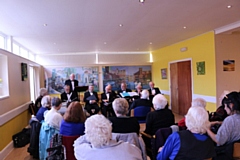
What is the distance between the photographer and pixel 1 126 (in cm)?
431

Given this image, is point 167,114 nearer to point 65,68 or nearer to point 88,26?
point 88,26

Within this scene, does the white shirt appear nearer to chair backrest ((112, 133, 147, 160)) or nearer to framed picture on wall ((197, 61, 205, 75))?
chair backrest ((112, 133, 147, 160))

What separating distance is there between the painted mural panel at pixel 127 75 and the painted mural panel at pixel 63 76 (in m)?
0.59

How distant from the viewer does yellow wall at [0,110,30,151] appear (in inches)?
173

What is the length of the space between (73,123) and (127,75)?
8135 mm

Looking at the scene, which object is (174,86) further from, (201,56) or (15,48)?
(15,48)

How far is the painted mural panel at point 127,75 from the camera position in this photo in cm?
1070

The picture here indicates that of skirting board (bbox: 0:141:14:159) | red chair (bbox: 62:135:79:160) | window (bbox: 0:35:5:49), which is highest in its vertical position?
window (bbox: 0:35:5:49)

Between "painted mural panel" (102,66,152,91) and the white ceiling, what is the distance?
167 inches

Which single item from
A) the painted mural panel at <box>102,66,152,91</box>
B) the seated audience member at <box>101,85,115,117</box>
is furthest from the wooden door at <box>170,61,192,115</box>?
the seated audience member at <box>101,85,115,117</box>

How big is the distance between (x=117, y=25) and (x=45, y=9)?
191 centimetres

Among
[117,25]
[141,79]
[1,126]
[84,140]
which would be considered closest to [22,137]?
[1,126]

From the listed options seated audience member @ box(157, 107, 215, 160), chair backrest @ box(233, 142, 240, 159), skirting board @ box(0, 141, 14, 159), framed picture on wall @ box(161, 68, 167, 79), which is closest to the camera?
seated audience member @ box(157, 107, 215, 160)

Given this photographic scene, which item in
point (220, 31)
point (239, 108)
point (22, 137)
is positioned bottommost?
point (22, 137)
